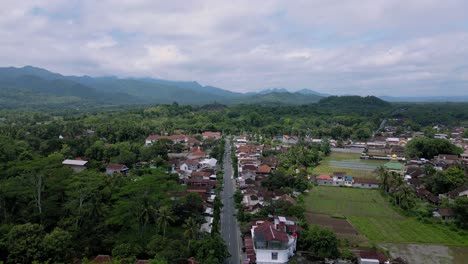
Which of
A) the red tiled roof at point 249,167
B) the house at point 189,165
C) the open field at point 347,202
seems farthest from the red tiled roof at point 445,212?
the house at point 189,165

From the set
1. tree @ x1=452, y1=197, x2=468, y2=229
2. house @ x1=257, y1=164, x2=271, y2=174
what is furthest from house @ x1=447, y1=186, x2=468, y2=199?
house @ x1=257, y1=164, x2=271, y2=174

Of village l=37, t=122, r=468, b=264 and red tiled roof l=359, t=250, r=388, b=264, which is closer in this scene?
red tiled roof l=359, t=250, r=388, b=264

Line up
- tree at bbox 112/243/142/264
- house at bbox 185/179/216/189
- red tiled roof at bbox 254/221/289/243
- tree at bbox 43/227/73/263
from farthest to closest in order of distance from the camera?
house at bbox 185/179/216/189 → red tiled roof at bbox 254/221/289/243 → tree at bbox 112/243/142/264 → tree at bbox 43/227/73/263

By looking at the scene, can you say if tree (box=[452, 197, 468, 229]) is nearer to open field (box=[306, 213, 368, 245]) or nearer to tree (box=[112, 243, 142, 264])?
open field (box=[306, 213, 368, 245])

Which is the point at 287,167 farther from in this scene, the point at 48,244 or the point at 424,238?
the point at 48,244

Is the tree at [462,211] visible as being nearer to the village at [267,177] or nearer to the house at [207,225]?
the village at [267,177]

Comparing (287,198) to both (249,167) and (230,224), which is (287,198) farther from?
(249,167)

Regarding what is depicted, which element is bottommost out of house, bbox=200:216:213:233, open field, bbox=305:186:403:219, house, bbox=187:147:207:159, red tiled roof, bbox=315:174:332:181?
open field, bbox=305:186:403:219

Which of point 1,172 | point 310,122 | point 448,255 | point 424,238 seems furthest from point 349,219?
point 310,122
